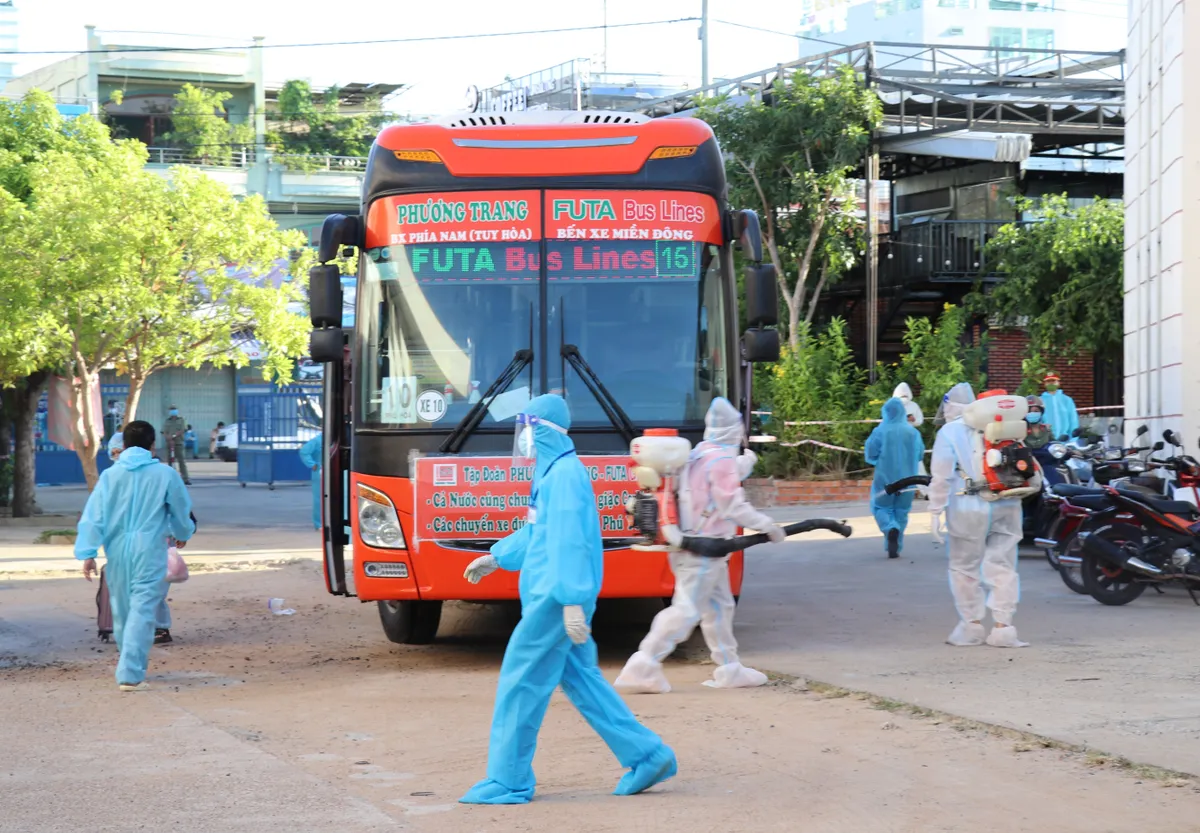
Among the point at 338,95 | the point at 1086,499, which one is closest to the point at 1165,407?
the point at 1086,499

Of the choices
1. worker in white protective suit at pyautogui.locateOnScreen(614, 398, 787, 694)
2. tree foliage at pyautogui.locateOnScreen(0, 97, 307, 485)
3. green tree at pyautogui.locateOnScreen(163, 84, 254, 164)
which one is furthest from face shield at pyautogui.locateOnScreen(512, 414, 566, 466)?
green tree at pyautogui.locateOnScreen(163, 84, 254, 164)

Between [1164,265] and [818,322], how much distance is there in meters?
16.9

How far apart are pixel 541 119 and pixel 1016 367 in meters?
21.9

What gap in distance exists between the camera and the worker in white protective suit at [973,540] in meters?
10.6

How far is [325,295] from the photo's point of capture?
9945mm

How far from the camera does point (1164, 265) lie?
52.1 ft

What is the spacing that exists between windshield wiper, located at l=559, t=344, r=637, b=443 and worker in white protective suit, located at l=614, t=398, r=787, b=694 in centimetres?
47

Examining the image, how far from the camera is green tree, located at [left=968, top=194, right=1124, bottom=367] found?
2677 centimetres

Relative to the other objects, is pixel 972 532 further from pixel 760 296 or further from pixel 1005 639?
pixel 760 296

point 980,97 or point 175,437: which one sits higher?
point 980,97

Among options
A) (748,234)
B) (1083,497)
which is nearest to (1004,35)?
(1083,497)

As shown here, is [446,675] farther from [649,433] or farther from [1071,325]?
[1071,325]

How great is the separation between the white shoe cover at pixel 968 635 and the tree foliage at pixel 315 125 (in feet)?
158

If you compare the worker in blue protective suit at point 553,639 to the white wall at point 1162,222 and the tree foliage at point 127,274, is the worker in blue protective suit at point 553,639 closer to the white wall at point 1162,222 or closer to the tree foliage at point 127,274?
the white wall at point 1162,222
